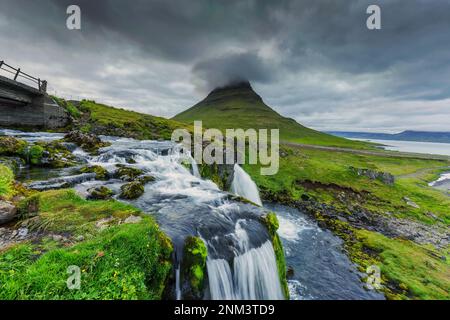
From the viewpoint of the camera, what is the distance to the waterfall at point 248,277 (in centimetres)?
877

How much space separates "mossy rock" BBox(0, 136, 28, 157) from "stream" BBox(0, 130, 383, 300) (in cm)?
256

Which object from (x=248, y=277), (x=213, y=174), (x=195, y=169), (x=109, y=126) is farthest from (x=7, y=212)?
(x=109, y=126)

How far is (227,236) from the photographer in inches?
411

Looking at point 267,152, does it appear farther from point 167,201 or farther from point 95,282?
point 95,282

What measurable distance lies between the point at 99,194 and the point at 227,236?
820 cm

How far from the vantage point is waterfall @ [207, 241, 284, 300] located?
877 centimetres

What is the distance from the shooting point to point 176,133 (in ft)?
156

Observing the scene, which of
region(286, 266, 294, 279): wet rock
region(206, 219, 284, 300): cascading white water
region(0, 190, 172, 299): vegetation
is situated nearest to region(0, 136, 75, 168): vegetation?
region(0, 190, 172, 299): vegetation

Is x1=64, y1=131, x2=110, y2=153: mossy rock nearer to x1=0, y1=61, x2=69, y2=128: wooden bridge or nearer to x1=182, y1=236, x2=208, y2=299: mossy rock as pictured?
x1=0, y1=61, x2=69, y2=128: wooden bridge

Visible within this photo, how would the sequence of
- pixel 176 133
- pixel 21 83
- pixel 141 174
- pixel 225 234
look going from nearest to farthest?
pixel 225 234 → pixel 141 174 → pixel 21 83 → pixel 176 133

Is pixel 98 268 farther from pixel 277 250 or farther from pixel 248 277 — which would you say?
pixel 277 250

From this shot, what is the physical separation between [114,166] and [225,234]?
1373cm

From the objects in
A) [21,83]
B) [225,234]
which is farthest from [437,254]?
[21,83]

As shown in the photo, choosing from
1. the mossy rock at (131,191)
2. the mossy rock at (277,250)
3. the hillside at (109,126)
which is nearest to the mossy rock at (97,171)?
the mossy rock at (131,191)
